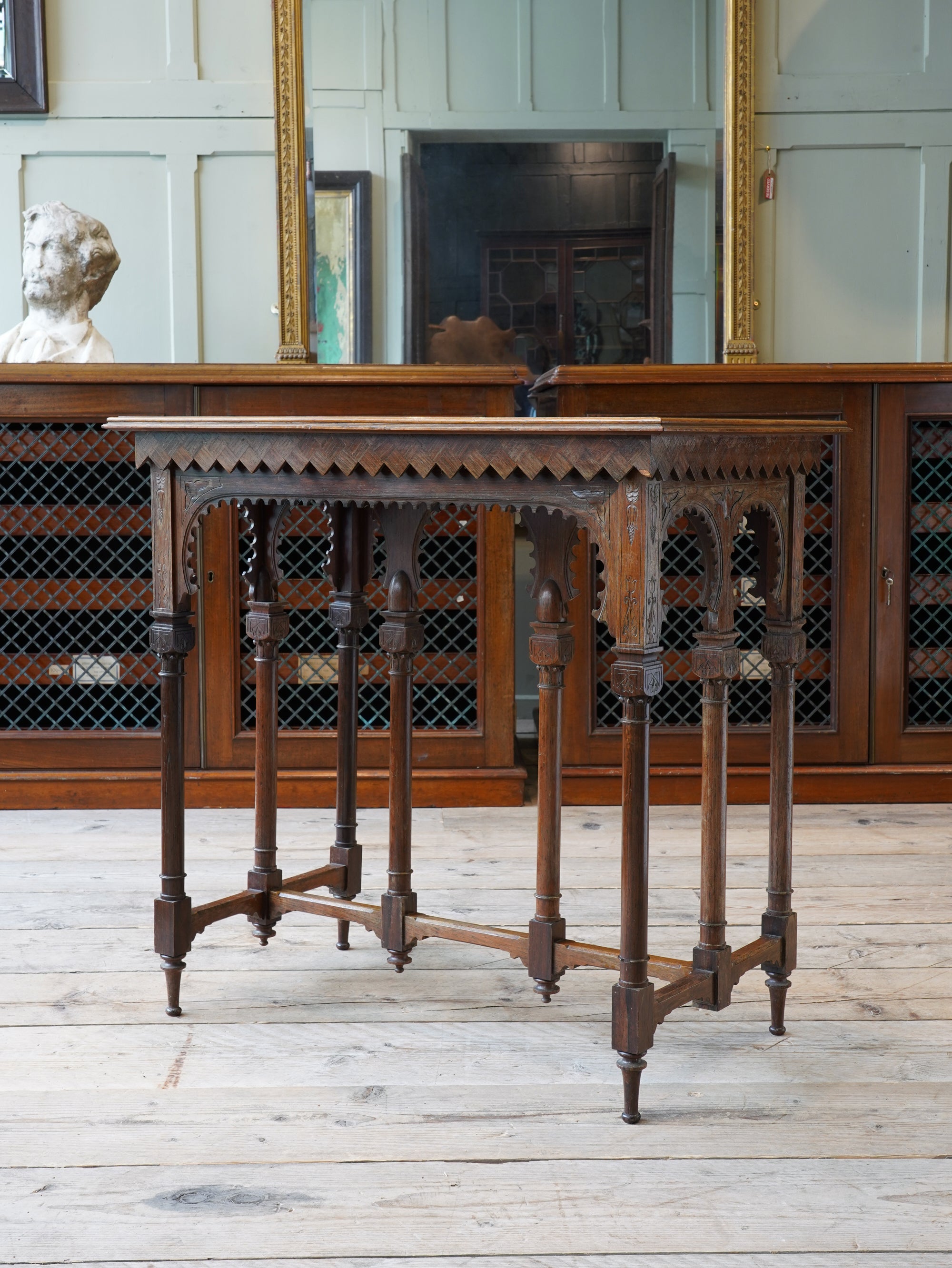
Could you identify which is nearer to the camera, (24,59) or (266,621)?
(266,621)

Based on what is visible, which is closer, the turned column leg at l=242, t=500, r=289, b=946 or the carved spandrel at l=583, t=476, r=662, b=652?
the carved spandrel at l=583, t=476, r=662, b=652

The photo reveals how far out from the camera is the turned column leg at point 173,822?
2.05 metres

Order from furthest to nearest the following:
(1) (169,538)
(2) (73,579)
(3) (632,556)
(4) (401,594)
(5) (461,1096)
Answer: (2) (73,579) < (4) (401,594) < (1) (169,538) < (5) (461,1096) < (3) (632,556)

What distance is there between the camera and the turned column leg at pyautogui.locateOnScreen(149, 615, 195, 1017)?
2049 mm

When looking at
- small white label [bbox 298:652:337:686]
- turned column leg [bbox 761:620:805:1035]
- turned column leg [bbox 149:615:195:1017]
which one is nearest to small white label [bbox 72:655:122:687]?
small white label [bbox 298:652:337:686]

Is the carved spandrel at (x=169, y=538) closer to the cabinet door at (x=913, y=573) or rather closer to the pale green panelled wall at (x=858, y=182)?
the cabinet door at (x=913, y=573)

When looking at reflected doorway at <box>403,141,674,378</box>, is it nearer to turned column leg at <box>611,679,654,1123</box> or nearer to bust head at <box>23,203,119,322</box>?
bust head at <box>23,203,119,322</box>

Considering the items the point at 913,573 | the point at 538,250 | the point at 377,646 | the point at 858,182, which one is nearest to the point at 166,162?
the point at 538,250

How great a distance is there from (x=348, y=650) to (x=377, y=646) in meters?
1.06

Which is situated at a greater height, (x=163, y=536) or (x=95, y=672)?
(x=163, y=536)

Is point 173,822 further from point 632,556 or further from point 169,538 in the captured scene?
point 632,556

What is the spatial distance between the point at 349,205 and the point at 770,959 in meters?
2.49

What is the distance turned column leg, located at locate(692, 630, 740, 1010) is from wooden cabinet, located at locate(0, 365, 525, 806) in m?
1.48

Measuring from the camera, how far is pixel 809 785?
343 centimetres
